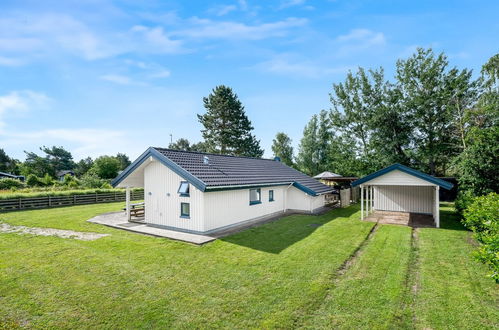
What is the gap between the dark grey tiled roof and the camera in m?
11.9

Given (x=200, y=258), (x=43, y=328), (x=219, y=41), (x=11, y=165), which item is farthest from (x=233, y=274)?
(x=11, y=165)

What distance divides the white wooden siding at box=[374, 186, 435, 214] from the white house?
5.70m

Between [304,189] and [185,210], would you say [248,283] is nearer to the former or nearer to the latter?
[185,210]

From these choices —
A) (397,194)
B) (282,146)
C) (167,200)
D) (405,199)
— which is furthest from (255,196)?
(282,146)

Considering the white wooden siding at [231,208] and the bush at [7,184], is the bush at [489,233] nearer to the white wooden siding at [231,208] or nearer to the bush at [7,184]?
the white wooden siding at [231,208]

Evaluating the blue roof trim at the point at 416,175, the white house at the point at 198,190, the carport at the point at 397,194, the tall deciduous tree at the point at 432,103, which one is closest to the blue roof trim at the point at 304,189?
the white house at the point at 198,190

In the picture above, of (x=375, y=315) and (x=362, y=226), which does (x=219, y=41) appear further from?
(x=375, y=315)

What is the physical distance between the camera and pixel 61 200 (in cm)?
2164

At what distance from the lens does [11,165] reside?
66688mm

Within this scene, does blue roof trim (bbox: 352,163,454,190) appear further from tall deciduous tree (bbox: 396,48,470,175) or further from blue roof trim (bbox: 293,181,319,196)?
tall deciduous tree (bbox: 396,48,470,175)

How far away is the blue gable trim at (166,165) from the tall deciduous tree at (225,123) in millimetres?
27945

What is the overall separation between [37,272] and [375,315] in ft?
28.8

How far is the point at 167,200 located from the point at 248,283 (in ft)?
24.9

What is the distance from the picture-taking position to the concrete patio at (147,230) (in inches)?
402
